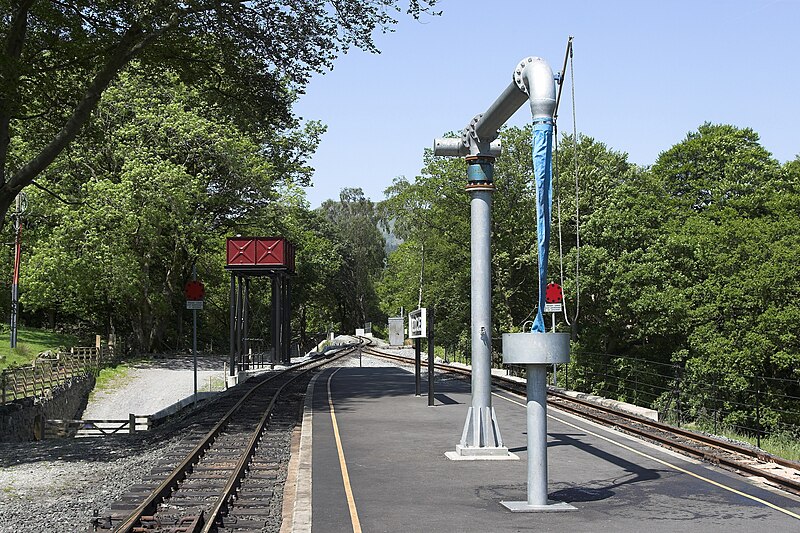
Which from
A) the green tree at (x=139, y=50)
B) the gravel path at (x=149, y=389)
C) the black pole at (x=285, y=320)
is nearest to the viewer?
the green tree at (x=139, y=50)

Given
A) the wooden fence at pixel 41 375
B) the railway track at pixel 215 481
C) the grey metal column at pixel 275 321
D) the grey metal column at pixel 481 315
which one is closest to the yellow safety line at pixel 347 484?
the railway track at pixel 215 481

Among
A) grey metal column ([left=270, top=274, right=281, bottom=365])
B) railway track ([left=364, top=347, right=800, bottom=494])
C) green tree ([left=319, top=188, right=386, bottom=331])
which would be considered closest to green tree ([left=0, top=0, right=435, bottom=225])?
railway track ([left=364, top=347, right=800, bottom=494])

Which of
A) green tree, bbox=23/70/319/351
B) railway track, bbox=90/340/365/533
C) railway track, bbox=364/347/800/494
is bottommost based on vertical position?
railway track, bbox=90/340/365/533

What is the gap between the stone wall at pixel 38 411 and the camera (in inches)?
949

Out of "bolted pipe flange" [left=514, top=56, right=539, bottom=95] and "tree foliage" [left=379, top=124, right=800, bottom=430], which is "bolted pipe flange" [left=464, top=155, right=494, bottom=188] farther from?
"tree foliage" [left=379, top=124, right=800, bottom=430]

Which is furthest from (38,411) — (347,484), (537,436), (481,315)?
(537,436)

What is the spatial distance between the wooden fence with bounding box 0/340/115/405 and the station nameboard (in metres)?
11.5

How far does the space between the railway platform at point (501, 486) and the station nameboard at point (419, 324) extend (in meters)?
2.56

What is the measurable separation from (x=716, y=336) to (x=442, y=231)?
19881mm

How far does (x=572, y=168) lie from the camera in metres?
50.6

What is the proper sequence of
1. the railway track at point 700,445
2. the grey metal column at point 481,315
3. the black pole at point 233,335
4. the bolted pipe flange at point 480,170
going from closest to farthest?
the railway track at point 700,445, the grey metal column at point 481,315, the bolted pipe flange at point 480,170, the black pole at point 233,335

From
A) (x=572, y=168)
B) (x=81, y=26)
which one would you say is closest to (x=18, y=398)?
(x=81, y=26)

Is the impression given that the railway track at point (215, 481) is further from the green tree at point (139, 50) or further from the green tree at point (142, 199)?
the green tree at point (142, 199)

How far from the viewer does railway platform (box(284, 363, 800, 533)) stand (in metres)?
9.81
